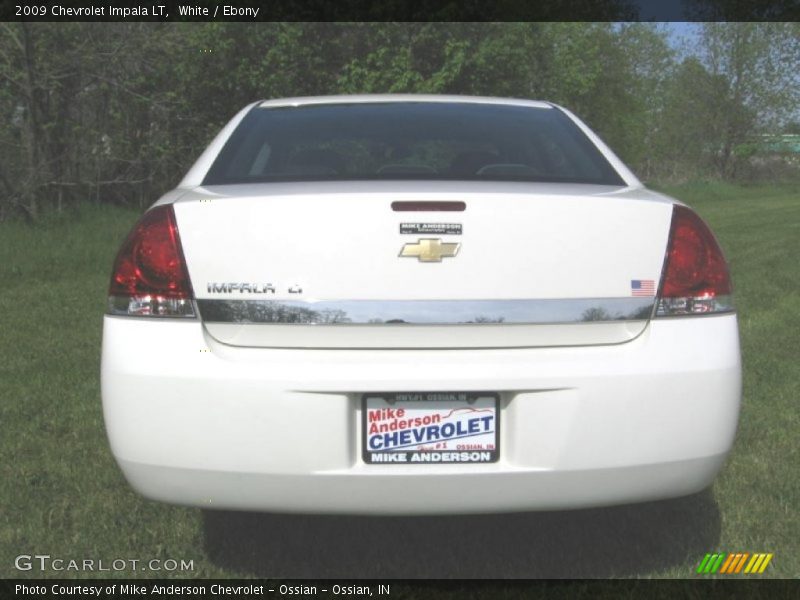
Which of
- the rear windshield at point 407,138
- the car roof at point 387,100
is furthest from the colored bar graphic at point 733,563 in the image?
the car roof at point 387,100

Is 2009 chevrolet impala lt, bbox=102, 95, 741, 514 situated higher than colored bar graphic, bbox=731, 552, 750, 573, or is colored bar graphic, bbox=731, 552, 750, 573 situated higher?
2009 chevrolet impala lt, bbox=102, 95, 741, 514

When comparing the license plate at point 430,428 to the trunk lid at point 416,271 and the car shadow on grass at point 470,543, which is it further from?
the car shadow on grass at point 470,543

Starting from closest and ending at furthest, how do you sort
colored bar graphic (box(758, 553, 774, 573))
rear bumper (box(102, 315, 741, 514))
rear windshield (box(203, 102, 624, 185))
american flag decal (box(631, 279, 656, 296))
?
rear bumper (box(102, 315, 741, 514)) → american flag decal (box(631, 279, 656, 296)) → colored bar graphic (box(758, 553, 774, 573)) → rear windshield (box(203, 102, 624, 185))

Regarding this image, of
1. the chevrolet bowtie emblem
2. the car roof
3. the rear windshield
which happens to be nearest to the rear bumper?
the chevrolet bowtie emblem

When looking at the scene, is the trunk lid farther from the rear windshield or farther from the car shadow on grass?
the car shadow on grass

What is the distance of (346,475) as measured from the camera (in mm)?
2717

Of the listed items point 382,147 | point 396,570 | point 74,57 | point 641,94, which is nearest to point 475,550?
point 396,570

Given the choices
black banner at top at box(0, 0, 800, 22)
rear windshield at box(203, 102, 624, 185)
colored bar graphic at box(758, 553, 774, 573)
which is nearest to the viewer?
colored bar graphic at box(758, 553, 774, 573)

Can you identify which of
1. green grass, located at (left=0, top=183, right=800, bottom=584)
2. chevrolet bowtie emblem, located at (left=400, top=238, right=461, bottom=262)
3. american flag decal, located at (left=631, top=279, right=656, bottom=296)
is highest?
chevrolet bowtie emblem, located at (left=400, top=238, right=461, bottom=262)

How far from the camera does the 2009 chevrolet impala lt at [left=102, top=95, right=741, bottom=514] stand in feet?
8.93

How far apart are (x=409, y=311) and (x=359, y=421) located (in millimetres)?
311

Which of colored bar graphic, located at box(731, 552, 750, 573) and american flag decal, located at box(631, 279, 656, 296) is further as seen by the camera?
colored bar graphic, located at box(731, 552, 750, 573)

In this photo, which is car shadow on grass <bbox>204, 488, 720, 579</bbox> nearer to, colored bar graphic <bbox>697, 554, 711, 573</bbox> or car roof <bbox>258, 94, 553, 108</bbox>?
colored bar graphic <bbox>697, 554, 711, 573</bbox>

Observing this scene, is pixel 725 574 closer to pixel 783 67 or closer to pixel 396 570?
pixel 396 570
